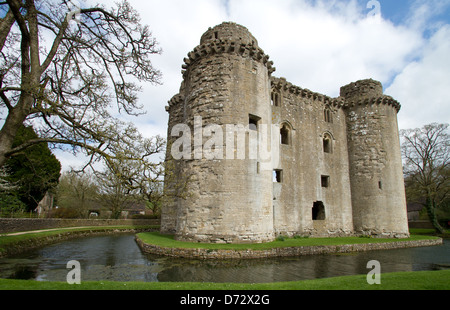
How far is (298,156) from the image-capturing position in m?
19.0

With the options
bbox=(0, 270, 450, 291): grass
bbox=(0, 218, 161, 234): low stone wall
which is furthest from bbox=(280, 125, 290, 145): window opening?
bbox=(0, 218, 161, 234): low stone wall

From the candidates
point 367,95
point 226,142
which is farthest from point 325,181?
point 226,142

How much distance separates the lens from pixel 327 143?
857 inches

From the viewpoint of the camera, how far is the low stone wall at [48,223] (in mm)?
17562

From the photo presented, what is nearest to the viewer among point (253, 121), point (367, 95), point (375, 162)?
point (253, 121)

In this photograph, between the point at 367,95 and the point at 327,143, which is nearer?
the point at 327,143

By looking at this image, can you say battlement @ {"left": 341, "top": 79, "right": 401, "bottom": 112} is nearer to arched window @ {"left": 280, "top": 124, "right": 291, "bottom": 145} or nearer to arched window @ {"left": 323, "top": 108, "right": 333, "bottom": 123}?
arched window @ {"left": 323, "top": 108, "right": 333, "bottom": 123}

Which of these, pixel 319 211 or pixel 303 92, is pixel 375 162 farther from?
pixel 303 92

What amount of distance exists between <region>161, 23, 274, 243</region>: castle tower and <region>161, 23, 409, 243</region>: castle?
5 cm

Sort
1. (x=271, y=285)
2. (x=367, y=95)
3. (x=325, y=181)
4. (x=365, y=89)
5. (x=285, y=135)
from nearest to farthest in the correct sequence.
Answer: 1. (x=271, y=285)
2. (x=285, y=135)
3. (x=325, y=181)
4. (x=367, y=95)
5. (x=365, y=89)

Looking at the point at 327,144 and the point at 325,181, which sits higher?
the point at 327,144

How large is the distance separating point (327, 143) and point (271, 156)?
29.5 feet

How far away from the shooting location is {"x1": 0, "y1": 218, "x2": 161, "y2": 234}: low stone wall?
17.6m

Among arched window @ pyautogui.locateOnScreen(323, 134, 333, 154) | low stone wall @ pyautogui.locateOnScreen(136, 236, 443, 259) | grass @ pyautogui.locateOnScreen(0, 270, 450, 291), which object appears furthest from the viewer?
arched window @ pyautogui.locateOnScreen(323, 134, 333, 154)
